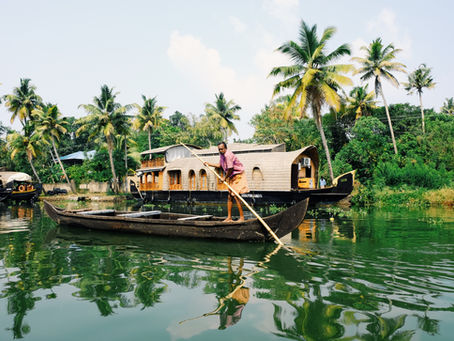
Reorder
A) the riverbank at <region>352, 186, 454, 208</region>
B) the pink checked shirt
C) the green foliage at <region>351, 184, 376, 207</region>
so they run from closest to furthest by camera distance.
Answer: the pink checked shirt → the riverbank at <region>352, 186, 454, 208</region> → the green foliage at <region>351, 184, 376, 207</region>

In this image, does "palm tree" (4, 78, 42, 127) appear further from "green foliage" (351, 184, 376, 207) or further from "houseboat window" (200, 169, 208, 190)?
"green foliage" (351, 184, 376, 207)

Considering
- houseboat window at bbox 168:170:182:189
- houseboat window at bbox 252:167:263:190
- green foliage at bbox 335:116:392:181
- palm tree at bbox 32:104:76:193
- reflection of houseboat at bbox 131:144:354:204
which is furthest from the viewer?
palm tree at bbox 32:104:76:193

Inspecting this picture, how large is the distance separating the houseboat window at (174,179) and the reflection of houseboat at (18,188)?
1118cm

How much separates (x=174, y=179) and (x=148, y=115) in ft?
48.0

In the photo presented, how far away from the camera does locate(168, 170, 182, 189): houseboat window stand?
2047cm

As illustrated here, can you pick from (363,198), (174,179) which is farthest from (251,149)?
(363,198)

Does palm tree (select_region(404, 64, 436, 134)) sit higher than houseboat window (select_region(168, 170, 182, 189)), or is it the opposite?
palm tree (select_region(404, 64, 436, 134))

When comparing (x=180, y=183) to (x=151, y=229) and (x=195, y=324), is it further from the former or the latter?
(x=195, y=324)

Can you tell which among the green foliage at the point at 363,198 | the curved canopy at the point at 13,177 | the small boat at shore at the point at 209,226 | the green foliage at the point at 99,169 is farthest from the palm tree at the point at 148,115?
the small boat at shore at the point at 209,226

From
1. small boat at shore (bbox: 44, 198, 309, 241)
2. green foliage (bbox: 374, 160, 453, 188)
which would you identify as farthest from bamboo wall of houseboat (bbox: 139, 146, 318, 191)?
small boat at shore (bbox: 44, 198, 309, 241)

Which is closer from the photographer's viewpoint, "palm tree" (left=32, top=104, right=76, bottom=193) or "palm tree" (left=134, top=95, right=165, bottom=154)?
"palm tree" (left=32, top=104, right=76, bottom=193)

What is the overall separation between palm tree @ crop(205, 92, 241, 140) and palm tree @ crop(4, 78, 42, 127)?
16811mm

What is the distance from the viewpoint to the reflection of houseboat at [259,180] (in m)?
15.6

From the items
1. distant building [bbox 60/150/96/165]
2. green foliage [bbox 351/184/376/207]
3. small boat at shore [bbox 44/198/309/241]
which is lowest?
small boat at shore [bbox 44/198/309/241]
